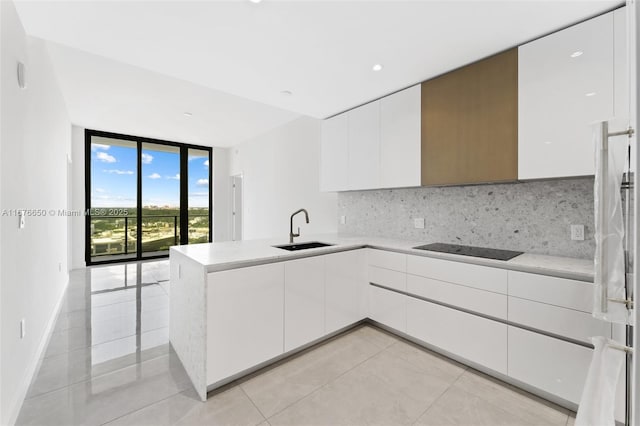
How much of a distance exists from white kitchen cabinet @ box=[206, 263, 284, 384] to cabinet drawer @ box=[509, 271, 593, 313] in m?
1.67

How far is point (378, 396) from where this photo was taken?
1.79m

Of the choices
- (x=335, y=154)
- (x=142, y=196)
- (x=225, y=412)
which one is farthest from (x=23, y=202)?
(x=142, y=196)

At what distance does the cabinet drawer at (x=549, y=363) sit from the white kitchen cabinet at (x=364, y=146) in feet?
6.01

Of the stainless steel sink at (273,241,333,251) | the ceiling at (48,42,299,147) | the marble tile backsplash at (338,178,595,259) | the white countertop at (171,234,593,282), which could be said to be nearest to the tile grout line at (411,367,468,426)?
the white countertop at (171,234,593,282)

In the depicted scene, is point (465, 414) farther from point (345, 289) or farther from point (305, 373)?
point (345, 289)

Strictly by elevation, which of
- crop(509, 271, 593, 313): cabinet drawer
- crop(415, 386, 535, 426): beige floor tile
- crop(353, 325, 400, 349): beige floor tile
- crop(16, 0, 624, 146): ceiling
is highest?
crop(16, 0, 624, 146): ceiling

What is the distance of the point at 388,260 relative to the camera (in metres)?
2.61

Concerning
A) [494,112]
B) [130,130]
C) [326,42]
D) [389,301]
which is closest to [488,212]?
[494,112]

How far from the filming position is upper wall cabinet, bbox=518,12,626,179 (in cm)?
166

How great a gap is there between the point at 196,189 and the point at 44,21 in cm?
567

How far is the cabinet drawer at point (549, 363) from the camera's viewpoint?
5.20 feet

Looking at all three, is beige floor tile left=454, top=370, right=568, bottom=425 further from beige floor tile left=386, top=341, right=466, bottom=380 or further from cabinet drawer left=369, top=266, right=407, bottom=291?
cabinet drawer left=369, top=266, right=407, bottom=291

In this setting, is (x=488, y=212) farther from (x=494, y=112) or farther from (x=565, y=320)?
(x=565, y=320)

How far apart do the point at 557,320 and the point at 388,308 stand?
4.17 ft
